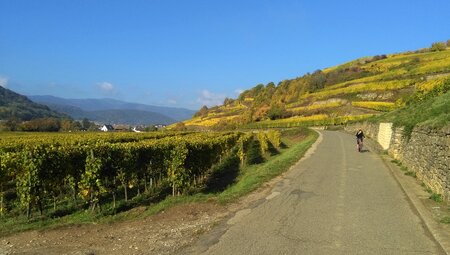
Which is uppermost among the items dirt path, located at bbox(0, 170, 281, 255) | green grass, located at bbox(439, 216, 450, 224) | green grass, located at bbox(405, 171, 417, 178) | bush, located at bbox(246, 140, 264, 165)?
green grass, located at bbox(405, 171, 417, 178)

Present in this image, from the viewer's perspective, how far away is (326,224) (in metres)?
9.91

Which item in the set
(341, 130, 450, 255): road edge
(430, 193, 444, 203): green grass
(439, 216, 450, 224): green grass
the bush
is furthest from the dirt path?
the bush

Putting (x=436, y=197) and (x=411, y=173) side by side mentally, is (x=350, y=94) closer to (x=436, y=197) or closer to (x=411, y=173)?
(x=411, y=173)

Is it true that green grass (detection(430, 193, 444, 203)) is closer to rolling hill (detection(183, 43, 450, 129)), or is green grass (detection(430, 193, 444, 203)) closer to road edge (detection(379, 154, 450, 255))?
road edge (detection(379, 154, 450, 255))

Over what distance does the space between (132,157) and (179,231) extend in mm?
8013

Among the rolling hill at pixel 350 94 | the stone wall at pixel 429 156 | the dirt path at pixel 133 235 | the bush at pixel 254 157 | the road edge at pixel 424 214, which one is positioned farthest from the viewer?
the rolling hill at pixel 350 94

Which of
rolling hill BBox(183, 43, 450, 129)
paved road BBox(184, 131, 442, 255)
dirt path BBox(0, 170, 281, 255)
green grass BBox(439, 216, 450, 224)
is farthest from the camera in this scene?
rolling hill BBox(183, 43, 450, 129)

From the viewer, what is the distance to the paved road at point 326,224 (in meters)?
8.20

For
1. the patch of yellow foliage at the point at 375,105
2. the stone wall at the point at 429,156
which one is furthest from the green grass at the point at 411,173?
the patch of yellow foliage at the point at 375,105

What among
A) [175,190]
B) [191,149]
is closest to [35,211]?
[175,190]

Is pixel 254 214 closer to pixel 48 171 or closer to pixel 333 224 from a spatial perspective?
pixel 333 224

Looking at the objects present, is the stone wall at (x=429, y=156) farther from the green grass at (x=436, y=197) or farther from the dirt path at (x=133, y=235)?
the dirt path at (x=133, y=235)

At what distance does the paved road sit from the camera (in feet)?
26.9

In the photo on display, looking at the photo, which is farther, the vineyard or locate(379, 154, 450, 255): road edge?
the vineyard
